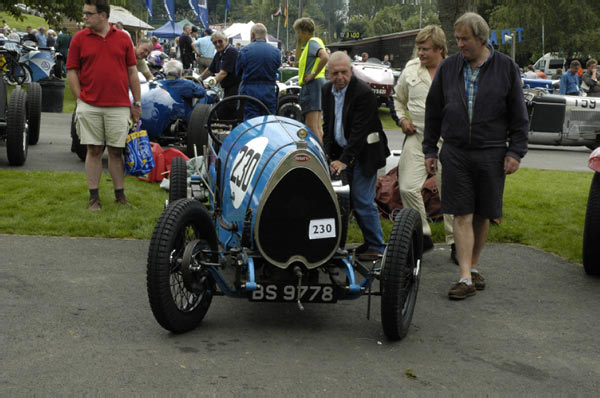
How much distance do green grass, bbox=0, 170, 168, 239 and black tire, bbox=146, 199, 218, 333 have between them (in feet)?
8.46

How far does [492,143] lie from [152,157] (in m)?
5.01

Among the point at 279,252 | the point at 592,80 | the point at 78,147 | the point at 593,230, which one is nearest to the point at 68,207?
the point at 78,147

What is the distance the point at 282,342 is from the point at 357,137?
7.09 ft

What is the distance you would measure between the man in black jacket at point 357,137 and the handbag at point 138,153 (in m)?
3.39

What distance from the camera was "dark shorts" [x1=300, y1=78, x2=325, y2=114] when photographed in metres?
10.7

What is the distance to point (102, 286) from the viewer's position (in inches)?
230

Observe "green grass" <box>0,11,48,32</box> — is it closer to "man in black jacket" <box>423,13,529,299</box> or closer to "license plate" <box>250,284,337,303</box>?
"man in black jacket" <box>423,13,529,299</box>

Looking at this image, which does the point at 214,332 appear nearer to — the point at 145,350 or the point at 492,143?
the point at 145,350

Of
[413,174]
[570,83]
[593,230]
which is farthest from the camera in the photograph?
[570,83]

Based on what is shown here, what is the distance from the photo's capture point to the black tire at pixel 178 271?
4586 millimetres

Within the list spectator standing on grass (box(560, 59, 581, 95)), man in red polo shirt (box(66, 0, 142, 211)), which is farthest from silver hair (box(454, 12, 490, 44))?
spectator standing on grass (box(560, 59, 581, 95))

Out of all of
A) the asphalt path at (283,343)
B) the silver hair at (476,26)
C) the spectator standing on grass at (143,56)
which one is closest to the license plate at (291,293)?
the asphalt path at (283,343)

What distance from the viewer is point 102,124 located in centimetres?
823

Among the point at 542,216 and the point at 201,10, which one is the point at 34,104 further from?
the point at 201,10
